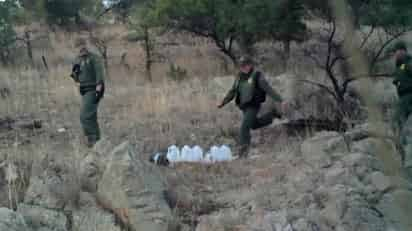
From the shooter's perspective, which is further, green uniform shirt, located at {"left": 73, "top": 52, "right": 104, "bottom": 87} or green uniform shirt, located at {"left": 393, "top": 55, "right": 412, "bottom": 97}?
green uniform shirt, located at {"left": 73, "top": 52, "right": 104, "bottom": 87}

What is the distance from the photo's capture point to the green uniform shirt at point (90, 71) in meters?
8.73

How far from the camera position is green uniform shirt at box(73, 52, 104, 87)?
344 inches

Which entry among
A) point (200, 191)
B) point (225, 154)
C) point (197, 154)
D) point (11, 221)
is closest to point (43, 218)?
point (11, 221)

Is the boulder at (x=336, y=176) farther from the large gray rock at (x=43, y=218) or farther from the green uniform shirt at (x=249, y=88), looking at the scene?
the large gray rock at (x=43, y=218)

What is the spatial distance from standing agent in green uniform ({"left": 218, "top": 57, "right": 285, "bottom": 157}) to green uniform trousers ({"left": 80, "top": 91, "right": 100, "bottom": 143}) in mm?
1842

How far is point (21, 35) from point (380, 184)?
22.4 m

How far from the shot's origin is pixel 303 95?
1225 cm

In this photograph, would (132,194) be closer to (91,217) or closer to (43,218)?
(91,217)

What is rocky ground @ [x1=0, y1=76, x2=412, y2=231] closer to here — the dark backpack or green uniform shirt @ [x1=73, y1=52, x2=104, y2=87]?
the dark backpack

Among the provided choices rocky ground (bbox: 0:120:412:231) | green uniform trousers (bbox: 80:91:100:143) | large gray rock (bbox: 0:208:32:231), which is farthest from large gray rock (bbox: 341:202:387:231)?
green uniform trousers (bbox: 80:91:100:143)

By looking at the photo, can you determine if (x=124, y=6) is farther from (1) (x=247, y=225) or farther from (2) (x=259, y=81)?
(1) (x=247, y=225)

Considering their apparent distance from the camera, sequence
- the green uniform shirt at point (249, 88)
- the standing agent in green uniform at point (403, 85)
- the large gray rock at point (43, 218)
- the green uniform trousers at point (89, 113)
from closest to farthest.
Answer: the large gray rock at point (43, 218) → the standing agent in green uniform at point (403, 85) → the green uniform shirt at point (249, 88) → the green uniform trousers at point (89, 113)

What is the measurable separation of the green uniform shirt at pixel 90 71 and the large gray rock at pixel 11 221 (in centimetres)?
381

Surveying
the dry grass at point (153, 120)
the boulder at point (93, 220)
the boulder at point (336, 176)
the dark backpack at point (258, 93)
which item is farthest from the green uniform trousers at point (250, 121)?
the boulder at point (93, 220)
